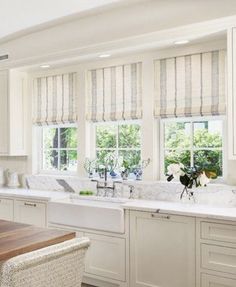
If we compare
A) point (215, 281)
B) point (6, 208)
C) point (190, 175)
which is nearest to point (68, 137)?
point (6, 208)

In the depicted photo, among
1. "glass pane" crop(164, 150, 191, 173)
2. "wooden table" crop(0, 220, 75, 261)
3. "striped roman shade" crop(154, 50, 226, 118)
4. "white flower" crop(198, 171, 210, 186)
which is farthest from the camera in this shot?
"glass pane" crop(164, 150, 191, 173)

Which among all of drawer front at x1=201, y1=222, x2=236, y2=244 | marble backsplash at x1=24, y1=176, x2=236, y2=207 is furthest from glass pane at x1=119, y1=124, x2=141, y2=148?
drawer front at x1=201, y1=222, x2=236, y2=244

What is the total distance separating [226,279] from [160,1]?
97.5 inches

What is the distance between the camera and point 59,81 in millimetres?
4609

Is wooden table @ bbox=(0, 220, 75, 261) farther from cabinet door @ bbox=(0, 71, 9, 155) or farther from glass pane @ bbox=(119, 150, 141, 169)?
cabinet door @ bbox=(0, 71, 9, 155)

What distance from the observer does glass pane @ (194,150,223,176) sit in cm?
356

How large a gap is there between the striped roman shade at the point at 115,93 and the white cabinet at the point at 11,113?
41.1 inches

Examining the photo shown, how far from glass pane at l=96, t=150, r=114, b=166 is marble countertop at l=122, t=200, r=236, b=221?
104cm

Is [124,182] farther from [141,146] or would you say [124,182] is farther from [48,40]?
[48,40]

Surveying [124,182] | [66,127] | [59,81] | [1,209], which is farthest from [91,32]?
[1,209]

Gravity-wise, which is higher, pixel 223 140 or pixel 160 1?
pixel 160 1

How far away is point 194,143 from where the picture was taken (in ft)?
12.2

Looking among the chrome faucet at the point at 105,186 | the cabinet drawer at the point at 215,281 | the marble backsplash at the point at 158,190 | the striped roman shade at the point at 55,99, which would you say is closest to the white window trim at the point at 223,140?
the marble backsplash at the point at 158,190

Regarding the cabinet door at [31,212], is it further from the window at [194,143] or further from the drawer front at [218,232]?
the drawer front at [218,232]
